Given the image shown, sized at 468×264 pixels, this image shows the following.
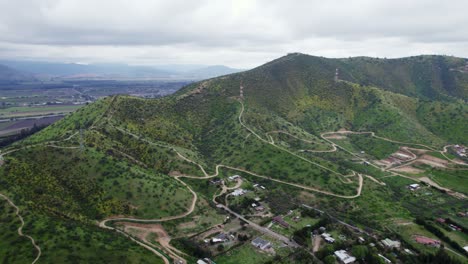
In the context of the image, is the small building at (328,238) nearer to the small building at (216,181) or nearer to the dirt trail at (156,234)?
the dirt trail at (156,234)

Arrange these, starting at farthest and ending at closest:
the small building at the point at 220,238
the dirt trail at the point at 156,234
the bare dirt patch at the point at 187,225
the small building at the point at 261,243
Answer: the bare dirt patch at the point at 187,225, the small building at the point at 220,238, the small building at the point at 261,243, the dirt trail at the point at 156,234

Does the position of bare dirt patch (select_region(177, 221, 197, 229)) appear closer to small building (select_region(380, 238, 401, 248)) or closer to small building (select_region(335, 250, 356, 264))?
small building (select_region(335, 250, 356, 264))

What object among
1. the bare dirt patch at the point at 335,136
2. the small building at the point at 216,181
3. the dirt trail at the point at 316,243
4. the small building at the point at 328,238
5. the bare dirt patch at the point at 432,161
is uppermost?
the bare dirt patch at the point at 335,136

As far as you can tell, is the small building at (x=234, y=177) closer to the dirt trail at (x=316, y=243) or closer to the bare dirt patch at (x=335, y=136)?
the dirt trail at (x=316, y=243)

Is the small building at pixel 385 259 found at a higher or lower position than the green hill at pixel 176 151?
lower

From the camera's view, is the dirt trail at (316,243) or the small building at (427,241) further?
the small building at (427,241)

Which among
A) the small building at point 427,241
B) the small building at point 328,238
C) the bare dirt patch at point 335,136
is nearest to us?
the small building at point 328,238

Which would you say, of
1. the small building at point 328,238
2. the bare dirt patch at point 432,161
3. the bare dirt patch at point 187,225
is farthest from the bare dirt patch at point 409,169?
the bare dirt patch at point 187,225
